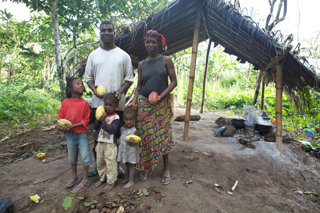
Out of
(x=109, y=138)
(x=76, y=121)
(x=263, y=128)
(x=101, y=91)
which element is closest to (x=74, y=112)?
(x=76, y=121)

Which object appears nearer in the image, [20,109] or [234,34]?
[234,34]

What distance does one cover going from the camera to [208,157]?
3051 millimetres

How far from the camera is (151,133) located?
2.20m

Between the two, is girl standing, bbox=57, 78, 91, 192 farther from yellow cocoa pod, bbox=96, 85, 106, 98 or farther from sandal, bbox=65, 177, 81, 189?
yellow cocoa pod, bbox=96, 85, 106, 98

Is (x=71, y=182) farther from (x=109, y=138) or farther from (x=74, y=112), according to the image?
(x=74, y=112)

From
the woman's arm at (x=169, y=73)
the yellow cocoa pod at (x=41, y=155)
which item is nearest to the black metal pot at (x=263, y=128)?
the woman's arm at (x=169, y=73)

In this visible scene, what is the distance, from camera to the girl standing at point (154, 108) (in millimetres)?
2158

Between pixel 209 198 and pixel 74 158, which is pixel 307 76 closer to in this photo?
pixel 209 198

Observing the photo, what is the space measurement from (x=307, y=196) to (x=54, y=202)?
3.12 m

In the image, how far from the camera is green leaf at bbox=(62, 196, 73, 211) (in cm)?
178

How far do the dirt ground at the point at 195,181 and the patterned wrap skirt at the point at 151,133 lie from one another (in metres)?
0.30

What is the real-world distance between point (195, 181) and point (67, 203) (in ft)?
5.07

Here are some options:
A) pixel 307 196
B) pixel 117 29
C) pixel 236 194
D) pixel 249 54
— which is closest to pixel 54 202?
pixel 236 194

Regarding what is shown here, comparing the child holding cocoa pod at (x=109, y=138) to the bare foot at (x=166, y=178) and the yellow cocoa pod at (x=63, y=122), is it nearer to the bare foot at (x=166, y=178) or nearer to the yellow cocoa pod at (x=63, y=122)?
the yellow cocoa pod at (x=63, y=122)
